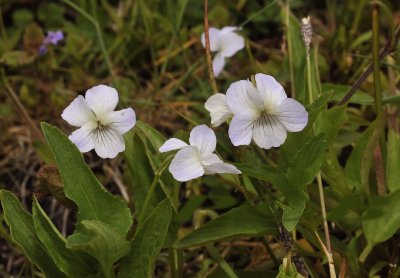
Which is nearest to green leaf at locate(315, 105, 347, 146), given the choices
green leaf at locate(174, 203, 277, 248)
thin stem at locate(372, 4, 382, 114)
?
thin stem at locate(372, 4, 382, 114)

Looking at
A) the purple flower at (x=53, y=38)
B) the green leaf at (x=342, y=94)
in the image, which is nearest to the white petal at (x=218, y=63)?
the green leaf at (x=342, y=94)

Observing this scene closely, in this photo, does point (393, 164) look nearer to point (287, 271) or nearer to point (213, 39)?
point (287, 271)

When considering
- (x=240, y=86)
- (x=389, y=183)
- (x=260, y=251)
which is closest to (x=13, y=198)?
(x=240, y=86)

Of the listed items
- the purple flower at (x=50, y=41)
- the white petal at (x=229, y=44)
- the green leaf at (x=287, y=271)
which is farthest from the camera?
the purple flower at (x=50, y=41)

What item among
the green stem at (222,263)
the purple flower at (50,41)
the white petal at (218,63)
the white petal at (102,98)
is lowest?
the green stem at (222,263)

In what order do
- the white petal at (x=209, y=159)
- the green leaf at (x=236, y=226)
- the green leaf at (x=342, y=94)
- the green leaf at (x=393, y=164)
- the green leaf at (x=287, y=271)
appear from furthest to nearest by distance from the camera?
1. the green leaf at (x=342, y=94)
2. the green leaf at (x=393, y=164)
3. the green leaf at (x=236, y=226)
4. the white petal at (x=209, y=159)
5. the green leaf at (x=287, y=271)

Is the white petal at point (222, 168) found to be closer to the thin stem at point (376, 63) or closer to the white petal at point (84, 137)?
the white petal at point (84, 137)

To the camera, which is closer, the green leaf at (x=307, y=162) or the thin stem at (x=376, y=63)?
the green leaf at (x=307, y=162)
